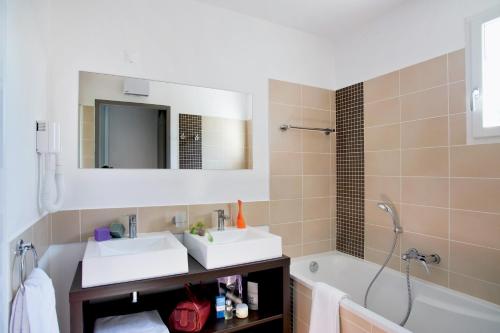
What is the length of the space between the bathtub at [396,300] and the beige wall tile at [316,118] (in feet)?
3.76

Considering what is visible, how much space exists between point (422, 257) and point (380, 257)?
1.28 feet

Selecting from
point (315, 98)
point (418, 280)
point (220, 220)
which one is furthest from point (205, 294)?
point (315, 98)

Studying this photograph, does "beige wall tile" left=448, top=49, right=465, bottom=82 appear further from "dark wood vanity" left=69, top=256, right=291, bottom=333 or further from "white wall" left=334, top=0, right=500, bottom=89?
"dark wood vanity" left=69, top=256, right=291, bottom=333

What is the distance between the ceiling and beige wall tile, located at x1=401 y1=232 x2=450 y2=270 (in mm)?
1657

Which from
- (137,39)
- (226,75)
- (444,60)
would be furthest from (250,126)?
(444,60)

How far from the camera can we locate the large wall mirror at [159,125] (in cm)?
179

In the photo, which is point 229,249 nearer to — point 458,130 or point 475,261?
point 475,261

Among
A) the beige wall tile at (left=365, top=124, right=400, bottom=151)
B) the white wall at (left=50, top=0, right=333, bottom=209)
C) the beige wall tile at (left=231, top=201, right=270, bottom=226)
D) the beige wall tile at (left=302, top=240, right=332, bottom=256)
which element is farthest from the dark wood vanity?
the beige wall tile at (left=365, top=124, right=400, bottom=151)

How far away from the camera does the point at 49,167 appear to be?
4.91 ft

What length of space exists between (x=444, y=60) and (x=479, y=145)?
0.59 metres

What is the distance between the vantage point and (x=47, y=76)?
1.61 m

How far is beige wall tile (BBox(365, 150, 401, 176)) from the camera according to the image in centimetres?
221

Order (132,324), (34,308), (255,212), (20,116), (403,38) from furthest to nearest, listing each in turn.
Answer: (255,212) < (403,38) < (132,324) < (20,116) < (34,308)

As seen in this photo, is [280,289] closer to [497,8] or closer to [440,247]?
[440,247]
